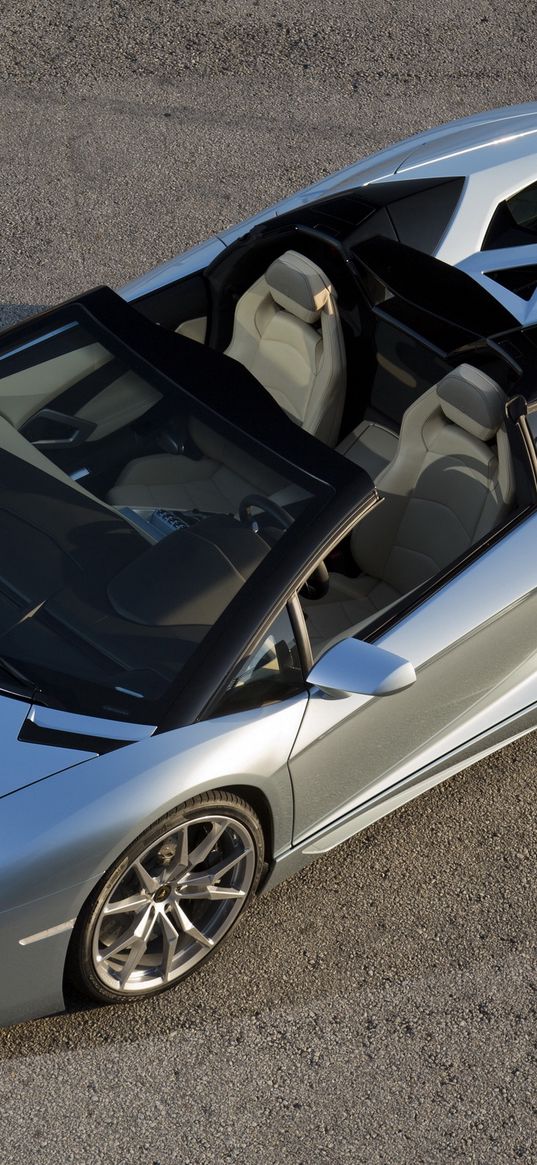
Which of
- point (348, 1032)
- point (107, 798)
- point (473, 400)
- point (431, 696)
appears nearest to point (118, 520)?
point (107, 798)

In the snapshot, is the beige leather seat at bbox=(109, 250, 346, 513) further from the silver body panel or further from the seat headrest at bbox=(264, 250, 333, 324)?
the silver body panel

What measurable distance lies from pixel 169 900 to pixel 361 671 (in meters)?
0.89

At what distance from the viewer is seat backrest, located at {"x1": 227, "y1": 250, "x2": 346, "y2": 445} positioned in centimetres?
428

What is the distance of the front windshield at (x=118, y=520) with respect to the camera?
3225mm

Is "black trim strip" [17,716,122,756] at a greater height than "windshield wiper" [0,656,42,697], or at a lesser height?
lesser

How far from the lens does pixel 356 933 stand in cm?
381

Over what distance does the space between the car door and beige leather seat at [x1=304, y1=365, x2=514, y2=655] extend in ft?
0.56

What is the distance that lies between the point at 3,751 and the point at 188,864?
2.10 feet

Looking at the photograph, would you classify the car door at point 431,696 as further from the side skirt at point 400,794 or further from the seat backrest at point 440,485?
the seat backrest at point 440,485

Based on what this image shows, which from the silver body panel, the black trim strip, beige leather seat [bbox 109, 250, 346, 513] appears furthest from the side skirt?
beige leather seat [bbox 109, 250, 346, 513]

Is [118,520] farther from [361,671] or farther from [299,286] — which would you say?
[299,286]

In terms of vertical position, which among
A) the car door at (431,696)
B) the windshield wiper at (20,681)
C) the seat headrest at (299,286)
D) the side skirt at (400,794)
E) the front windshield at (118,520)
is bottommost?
→ the side skirt at (400,794)

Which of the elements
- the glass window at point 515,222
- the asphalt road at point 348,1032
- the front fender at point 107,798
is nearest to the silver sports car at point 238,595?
the front fender at point 107,798

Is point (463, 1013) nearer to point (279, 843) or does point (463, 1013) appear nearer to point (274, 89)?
point (279, 843)
